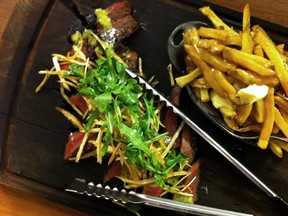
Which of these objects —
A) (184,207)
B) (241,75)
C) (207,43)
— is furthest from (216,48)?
(184,207)

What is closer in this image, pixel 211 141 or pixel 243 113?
pixel 243 113

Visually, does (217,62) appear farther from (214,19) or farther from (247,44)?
(214,19)

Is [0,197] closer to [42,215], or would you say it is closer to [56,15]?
[42,215]

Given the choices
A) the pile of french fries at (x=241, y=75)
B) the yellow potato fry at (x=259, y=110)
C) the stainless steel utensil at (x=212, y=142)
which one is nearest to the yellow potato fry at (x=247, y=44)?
the pile of french fries at (x=241, y=75)

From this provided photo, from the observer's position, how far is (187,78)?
2.04m

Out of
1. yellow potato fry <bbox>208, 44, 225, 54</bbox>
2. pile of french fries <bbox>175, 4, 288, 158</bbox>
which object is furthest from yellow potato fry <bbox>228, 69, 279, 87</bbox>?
yellow potato fry <bbox>208, 44, 225, 54</bbox>

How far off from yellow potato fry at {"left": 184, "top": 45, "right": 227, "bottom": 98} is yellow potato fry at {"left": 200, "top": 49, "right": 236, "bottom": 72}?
0.02m

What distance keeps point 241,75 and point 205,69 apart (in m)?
0.15

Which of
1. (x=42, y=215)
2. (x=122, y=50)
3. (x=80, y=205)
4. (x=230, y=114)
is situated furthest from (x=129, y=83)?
(x=42, y=215)

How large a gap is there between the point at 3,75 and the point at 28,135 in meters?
0.32

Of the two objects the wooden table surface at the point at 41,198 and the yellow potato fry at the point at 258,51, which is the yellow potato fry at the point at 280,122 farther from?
the wooden table surface at the point at 41,198

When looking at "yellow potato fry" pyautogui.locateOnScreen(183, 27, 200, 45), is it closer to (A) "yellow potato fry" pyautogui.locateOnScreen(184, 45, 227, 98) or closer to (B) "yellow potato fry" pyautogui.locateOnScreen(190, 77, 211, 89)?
(A) "yellow potato fry" pyautogui.locateOnScreen(184, 45, 227, 98)

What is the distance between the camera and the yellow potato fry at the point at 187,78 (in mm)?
2033

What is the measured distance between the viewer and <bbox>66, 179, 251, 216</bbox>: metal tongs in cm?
198
